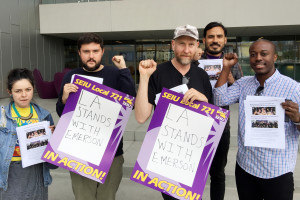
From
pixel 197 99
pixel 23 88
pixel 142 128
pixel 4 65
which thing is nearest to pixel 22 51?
pixel 4 65

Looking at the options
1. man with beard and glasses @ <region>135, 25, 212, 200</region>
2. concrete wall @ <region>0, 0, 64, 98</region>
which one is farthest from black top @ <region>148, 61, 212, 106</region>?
concrete wall @ <region>0, 0, 64, 98</region>

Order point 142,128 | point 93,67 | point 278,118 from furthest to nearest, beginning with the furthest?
point 142,128
point 93,67
point 278,118

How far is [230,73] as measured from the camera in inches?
92.3

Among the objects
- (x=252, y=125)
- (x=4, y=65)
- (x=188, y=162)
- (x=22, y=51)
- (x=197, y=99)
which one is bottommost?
(x=188, y=162)

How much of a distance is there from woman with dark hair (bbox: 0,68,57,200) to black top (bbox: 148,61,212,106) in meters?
0.91

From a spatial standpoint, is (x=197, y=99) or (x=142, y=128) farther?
(x=142, y=128)

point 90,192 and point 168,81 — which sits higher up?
point 168,81

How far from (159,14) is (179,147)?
9.94 metres

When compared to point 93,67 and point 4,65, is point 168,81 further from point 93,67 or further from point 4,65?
point 4,65

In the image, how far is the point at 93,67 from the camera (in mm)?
2055

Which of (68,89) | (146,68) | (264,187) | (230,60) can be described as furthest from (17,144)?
(264,187)

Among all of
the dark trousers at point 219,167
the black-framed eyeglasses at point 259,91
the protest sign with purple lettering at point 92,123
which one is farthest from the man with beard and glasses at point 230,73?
the protest sign with purple lettering at point 92,123

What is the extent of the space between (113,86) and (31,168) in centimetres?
95

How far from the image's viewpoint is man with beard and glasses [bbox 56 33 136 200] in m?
2.01
